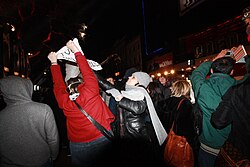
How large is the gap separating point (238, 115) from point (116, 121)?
73.8 inches

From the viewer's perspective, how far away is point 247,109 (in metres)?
1.85

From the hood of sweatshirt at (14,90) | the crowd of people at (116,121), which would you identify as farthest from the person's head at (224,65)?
the hood of sweatshirt at (14,90)

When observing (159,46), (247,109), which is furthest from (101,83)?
(159,46)

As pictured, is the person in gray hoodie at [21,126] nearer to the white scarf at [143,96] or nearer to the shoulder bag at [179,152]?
the white scarf at [143,96]

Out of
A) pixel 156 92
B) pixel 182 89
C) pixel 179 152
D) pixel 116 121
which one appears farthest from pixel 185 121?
pixel 156 92

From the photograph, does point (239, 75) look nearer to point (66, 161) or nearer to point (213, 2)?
point (213, 2)

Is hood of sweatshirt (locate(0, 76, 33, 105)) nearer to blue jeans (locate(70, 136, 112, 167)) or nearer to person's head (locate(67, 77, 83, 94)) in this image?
person's head (locate(67, 77, 83, 94))

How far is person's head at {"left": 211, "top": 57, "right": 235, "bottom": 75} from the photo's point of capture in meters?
2.40

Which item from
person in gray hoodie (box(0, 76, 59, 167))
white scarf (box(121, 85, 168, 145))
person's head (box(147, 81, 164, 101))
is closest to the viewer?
person in gray hoodie (box(0, 76, 59, 167))

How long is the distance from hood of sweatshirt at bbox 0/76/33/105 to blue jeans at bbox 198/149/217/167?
265 cm

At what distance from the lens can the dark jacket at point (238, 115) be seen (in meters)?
1.86

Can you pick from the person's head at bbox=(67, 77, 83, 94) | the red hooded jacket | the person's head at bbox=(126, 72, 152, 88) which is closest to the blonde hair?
the person's head at bbox=(126, 72, 152, 88)

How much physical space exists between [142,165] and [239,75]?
24.9 ft

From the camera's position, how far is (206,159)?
2594mm
